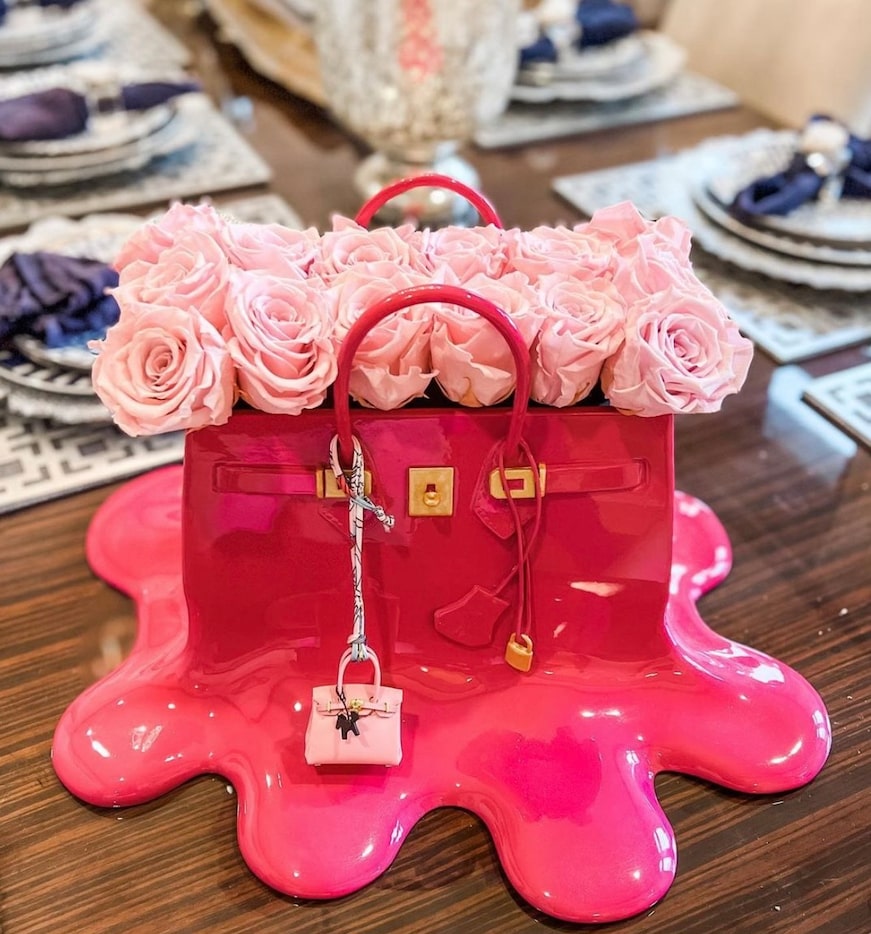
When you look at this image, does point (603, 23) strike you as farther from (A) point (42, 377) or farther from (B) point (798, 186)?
(A) point (42, 377)

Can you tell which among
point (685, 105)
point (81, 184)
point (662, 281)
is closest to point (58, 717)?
point (662, 281)

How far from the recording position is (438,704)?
0.60m

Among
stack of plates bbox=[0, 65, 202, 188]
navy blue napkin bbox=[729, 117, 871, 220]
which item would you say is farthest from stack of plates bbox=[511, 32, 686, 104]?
stack of plates bbox=[0, 65, 202, 188]

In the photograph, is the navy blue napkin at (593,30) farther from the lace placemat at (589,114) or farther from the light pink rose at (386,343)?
the light pink rose at (386,343)

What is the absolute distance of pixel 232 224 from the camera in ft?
1.90

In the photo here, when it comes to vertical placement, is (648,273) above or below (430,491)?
above

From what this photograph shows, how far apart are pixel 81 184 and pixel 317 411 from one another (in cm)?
81

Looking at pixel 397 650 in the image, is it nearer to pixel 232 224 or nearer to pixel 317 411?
pixel 317 411

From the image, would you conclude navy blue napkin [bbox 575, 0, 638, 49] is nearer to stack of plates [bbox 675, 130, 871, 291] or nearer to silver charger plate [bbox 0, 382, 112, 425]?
stack of plates [bbox 675, 130, 871, 291]

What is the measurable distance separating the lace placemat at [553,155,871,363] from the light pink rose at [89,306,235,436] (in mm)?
624

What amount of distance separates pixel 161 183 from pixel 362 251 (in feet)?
2.34

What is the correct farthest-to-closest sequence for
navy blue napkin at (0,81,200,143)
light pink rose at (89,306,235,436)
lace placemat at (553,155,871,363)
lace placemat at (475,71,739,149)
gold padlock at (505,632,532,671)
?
lace placemat at (475,71,739,149) → navy blue napkin at (0,81,200,143) → lace placemat at (553,155,871,363) → gold padlock at (505,632,532,671) → light pink rose at (89,306,235,436)

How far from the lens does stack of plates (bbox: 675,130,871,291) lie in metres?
0.96

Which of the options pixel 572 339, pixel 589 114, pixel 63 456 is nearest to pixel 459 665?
pixel 572 339
